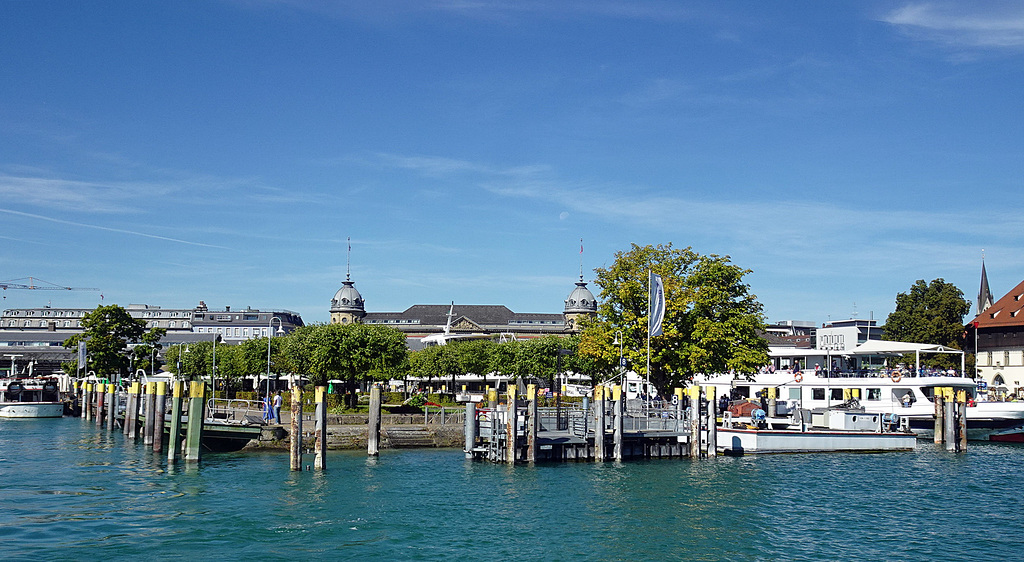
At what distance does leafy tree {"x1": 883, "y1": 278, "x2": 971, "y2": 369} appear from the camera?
91.8 meters

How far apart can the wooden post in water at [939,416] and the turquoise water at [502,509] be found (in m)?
8.61

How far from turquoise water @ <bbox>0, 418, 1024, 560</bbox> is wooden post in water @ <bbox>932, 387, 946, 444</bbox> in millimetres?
8605

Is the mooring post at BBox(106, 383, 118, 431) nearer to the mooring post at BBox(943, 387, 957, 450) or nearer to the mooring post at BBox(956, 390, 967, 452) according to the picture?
the mooring post at BBox(943, 387, 957, 450)

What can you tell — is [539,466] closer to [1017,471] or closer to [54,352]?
[1017,471]

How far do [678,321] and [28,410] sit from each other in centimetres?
5019

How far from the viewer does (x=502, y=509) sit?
29984 mm

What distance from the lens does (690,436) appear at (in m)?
42.9

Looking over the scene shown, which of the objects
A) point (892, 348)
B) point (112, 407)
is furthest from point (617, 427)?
point (112, 407)

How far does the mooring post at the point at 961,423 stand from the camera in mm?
49125

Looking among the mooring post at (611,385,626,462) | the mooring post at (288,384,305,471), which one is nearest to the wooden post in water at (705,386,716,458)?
the mooring post at (611,385,626,462)

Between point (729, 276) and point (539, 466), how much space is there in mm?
26583

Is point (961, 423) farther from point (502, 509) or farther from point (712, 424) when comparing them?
point (502, 509)

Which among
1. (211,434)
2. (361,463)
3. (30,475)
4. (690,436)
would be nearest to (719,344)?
(690,436)

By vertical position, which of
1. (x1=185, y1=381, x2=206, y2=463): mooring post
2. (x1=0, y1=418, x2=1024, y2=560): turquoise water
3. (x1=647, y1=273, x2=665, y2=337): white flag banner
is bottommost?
(x1=0, y1=418, x2=1024, y2=560): turquoise water
